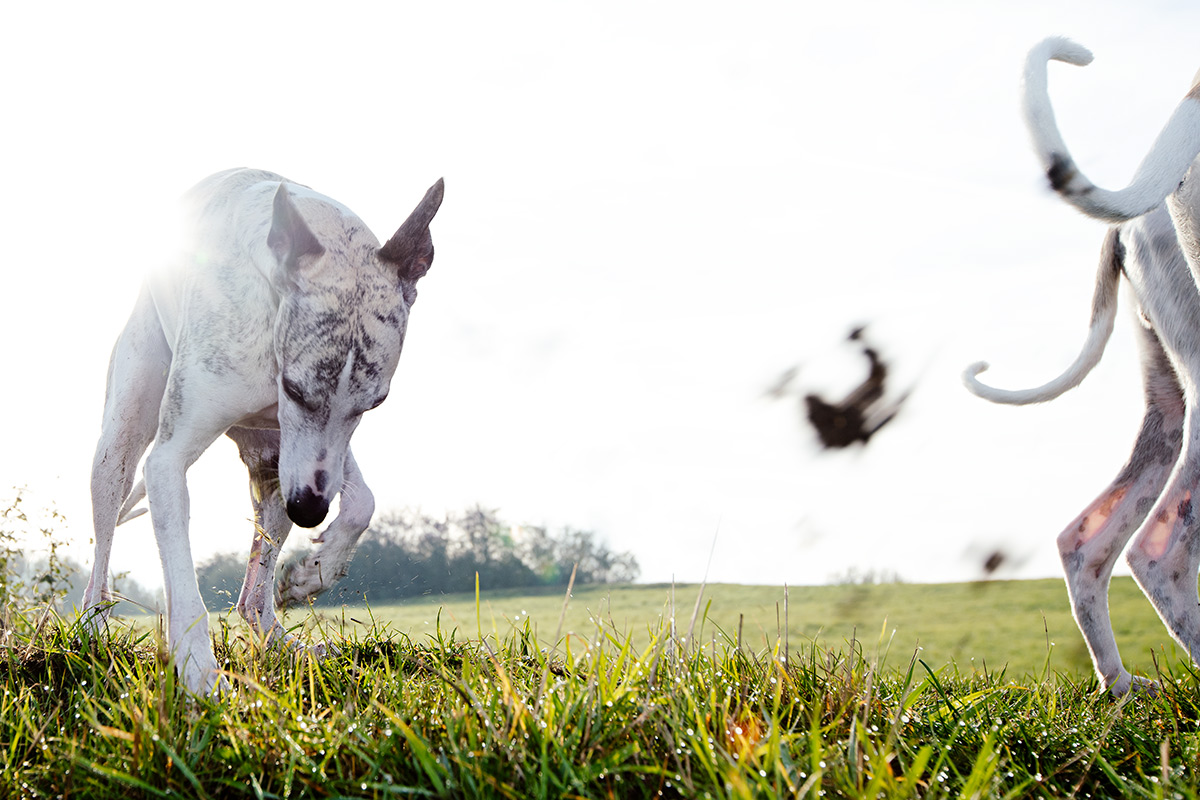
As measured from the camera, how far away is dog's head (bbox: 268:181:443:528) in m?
2.72

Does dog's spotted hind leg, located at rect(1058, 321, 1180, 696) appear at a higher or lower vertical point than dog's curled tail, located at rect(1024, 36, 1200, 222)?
lower

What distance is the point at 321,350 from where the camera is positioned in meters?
2.71

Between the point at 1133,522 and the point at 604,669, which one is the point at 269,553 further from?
the point at 1133,522

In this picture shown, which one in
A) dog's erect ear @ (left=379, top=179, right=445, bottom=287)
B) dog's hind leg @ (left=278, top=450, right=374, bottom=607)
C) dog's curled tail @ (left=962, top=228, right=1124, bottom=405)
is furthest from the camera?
dog's curled tail @ (left=962, top=228, right=1124, bottom=405)

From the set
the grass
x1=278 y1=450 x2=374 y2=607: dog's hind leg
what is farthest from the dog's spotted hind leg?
x1=278 y1=450 x2=374 y2=607: dog's hind leg

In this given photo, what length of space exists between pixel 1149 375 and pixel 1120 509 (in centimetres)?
55

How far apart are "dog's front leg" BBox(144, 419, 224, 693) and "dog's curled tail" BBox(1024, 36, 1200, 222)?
283 centimetres

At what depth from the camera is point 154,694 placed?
1922 millimetres

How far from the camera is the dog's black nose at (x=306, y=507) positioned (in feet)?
8.93

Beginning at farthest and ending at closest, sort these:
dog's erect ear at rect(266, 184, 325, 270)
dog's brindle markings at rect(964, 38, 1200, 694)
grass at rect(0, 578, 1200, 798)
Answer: dog's erect ear at rect(266, 184, 325, 270), dog's brindle markings at rect(964, 38, 1200, 694), grass at rect(0, 578, 1200, 798)

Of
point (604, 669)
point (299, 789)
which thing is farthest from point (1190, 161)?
point (299, 789)

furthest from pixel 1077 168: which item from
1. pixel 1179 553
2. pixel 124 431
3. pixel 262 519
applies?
pixel 124 431

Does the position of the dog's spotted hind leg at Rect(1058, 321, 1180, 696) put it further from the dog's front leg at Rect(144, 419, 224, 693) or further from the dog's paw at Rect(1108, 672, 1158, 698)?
the dog's front leg at Rect(144, 419, 224, 693)

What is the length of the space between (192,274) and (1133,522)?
371cm
